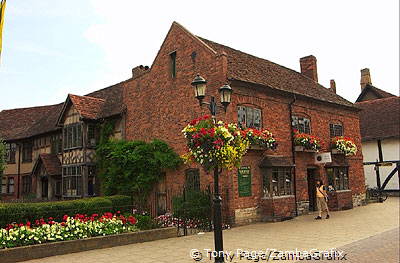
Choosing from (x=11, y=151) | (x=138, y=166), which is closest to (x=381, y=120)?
(x=138, y=166)

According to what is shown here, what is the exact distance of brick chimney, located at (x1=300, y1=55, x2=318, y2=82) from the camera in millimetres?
25984

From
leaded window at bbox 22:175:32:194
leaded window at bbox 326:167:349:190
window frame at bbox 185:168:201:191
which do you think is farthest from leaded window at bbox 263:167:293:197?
leaded window at bbox 22:175:32:194

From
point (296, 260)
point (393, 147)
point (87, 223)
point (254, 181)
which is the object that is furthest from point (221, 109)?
point (393, 147)

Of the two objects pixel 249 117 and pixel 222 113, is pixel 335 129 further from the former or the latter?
pixel 222 113

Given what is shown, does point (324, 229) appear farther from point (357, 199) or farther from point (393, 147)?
point (393, 147)

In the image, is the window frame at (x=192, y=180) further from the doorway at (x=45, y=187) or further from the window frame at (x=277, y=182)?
the doorway at (x=45, y=187)

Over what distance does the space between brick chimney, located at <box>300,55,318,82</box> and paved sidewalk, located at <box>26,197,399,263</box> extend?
12830 mm

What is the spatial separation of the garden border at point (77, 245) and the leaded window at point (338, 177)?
38.9ft

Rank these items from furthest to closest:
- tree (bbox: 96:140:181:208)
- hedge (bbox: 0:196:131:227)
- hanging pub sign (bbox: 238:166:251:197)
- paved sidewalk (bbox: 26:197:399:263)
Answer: tree (bbox: 96:140:181:208)
hanging pub sign (bbox: 238:166:251:197)
hedge (bbox: 0:196:131:227)
paved sidewalk (bbox: 26:197:399:263)

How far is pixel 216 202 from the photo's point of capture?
8.26 metres

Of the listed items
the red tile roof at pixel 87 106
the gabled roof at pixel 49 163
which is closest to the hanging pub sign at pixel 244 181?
the red tile roof at pixel 87 106

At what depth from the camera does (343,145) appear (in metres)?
21.1

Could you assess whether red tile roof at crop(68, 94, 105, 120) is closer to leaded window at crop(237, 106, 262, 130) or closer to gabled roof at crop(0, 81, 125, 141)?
gabled roof at crop(0, 81, 125, 141)

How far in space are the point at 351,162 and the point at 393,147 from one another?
8.90m
